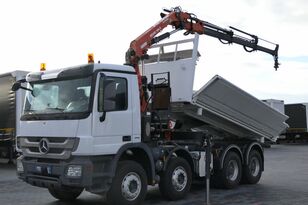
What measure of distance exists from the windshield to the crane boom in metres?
1.60

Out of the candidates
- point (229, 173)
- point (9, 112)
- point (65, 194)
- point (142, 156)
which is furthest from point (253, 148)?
point (9, 112)

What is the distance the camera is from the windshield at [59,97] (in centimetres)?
898

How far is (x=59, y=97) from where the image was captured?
368 inches

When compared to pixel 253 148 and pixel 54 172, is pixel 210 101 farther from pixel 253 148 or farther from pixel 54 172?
pixel 54 172

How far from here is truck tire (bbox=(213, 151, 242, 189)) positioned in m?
12.5

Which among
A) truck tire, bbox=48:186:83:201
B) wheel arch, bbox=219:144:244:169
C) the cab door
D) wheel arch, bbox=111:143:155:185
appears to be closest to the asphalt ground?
truck tire, bbox=48:186:83:201

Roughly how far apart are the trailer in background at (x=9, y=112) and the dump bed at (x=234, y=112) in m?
8.43

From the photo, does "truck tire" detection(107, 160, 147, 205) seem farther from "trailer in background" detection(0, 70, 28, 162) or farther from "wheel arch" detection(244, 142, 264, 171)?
"trailer in background" detection(0, 70, 28, 162)

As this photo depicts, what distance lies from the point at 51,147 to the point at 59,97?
976 millimetres

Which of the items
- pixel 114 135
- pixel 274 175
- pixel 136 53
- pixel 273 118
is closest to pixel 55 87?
pixel 114 135

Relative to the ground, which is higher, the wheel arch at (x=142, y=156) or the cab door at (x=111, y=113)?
the cab door at (x=111, y=113)

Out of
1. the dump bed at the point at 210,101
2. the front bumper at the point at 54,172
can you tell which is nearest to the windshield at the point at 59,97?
the front bumper at the point at 54,172

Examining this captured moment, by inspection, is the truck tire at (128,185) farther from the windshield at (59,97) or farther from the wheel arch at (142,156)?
the windshield at (59,97)

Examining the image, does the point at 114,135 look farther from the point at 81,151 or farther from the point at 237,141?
the point at 237,141
